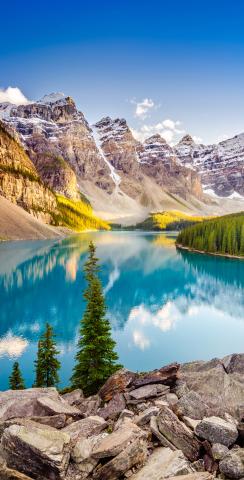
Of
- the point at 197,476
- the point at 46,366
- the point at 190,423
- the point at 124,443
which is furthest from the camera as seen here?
the point at 46,366

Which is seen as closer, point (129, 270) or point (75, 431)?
point (75, 431)

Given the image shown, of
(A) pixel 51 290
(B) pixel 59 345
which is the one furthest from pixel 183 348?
(A) pixel 51 290

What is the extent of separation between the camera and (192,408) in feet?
38.2

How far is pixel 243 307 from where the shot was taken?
56.7 meters

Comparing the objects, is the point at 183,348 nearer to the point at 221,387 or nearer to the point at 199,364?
the point at 199,364

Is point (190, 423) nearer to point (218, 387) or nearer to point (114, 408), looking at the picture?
point (114, 408)

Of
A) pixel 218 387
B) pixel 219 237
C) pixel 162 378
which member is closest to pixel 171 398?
pixel 162 378

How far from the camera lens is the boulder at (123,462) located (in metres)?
8.75

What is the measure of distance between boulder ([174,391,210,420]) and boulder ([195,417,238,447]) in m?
1.32

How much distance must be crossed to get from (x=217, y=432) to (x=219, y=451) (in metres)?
0.54

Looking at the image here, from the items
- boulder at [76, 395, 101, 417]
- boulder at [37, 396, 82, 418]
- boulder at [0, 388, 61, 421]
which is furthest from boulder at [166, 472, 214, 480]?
boulder at [76, 395, 101, 417]

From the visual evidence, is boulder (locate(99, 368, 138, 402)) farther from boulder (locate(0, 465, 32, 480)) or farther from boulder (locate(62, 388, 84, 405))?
boulder (locate(0, 465, 32, 480))

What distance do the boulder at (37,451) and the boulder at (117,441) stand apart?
2.71ft

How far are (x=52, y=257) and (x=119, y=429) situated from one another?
304 ft
